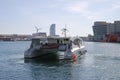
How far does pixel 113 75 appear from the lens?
37844 millimetres

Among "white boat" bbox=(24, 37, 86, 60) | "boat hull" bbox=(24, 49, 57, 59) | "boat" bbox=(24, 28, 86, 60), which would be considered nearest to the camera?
"white boat" bbox=(24, 37, 86, 60)

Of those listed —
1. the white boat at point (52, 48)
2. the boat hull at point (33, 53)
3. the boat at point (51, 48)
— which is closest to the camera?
the white boat at point (52, 48)

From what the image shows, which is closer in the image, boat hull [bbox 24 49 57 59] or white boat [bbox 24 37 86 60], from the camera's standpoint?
white boat [bbox 24 37 86 60]

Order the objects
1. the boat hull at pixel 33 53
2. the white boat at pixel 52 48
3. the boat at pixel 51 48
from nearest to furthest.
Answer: the white boat at pixel 52 48 < the boat at pixel 51 48 < the boat hull at pixel 33 53

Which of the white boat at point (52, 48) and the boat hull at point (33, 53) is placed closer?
the white boat at point (52, 48)

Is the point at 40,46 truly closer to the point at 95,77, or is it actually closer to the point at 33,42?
the point at 33,42

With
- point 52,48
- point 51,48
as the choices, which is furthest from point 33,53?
point 52,48

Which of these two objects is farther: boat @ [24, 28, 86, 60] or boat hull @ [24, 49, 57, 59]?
boat hull @ [24, 49, 57, 59]

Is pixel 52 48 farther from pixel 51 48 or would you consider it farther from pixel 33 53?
pixel 33 53

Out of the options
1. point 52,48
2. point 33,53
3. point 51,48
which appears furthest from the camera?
point 52,48

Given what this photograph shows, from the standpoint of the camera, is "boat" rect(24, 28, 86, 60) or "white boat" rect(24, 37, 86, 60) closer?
"white boat" rect(24, 37, 86, 60)

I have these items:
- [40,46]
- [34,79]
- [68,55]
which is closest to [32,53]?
[40,46]

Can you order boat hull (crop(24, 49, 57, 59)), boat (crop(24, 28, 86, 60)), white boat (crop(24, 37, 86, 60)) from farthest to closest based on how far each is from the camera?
boat hull (crop(24, 49, 57, 59))
boat (crop(24, 28, 86, 60))
white boat (crop(24, 37, 86, 60))

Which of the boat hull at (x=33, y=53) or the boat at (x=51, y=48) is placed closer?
the boat at (x=51, y=48)
